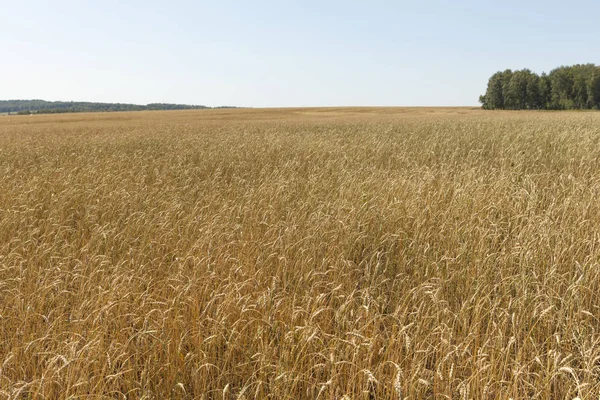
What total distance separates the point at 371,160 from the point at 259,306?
6.41 metres

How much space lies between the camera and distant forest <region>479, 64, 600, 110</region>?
2857 inches

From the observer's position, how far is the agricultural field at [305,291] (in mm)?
2154

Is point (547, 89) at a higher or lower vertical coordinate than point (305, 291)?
higher

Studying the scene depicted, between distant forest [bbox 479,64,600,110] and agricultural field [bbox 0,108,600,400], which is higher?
distant forest [bbox 479,64,600,110]

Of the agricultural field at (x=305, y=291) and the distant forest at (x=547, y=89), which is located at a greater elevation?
the distant forest at (x=547, y=89)

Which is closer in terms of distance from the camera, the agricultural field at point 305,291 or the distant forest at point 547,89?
the agricultural field at point 305,291

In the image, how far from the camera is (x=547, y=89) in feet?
260

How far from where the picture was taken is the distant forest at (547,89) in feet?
238

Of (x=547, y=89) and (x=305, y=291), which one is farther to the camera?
(x=547, y=89)

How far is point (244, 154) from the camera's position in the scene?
31.8 ft

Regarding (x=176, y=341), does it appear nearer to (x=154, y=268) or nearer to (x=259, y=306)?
(x=259, y=306)

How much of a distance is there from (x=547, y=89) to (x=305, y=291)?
92626 millimetres

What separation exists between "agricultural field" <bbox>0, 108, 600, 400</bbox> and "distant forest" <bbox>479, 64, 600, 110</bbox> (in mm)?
81081

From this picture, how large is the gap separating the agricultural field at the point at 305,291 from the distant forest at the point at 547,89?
8108 centimetres
